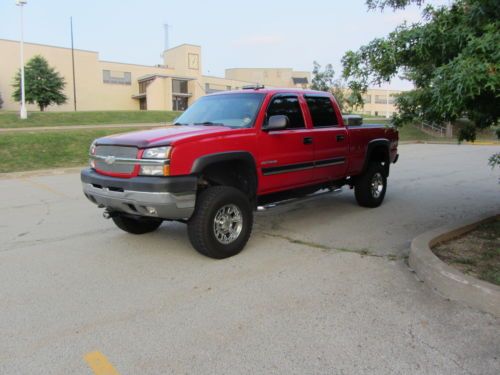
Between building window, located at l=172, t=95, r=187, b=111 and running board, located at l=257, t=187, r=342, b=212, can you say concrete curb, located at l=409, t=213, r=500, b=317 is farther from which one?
building window, located at l=172, t=95, r=187, b=111

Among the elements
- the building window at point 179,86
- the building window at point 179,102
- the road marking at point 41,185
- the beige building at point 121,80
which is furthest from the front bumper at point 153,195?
the building window at point 179,86

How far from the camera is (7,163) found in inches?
565

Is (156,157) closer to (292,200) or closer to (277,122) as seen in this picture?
(277,122)

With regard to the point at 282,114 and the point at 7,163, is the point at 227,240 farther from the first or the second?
the point at 7,163

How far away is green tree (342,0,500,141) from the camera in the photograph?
3471 millimetres

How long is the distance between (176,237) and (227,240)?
3.68 feet

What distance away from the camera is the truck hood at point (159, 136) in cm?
473

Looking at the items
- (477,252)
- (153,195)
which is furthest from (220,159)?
(477,252)

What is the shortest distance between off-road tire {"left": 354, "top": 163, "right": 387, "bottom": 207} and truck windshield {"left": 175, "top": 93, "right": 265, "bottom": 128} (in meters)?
2.75

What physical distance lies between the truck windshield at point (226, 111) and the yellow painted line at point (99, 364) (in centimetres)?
322

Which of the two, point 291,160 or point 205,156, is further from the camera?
point 291,160

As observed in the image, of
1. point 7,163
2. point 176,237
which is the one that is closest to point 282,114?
point 176,237

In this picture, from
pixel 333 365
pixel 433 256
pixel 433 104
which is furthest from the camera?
pixel 433 256

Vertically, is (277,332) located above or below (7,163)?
below
